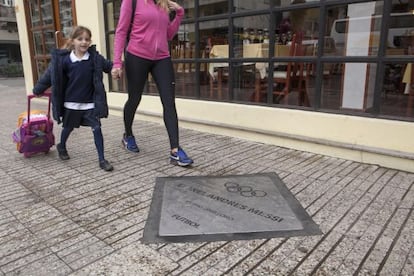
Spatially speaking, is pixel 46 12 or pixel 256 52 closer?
pixel 256 52

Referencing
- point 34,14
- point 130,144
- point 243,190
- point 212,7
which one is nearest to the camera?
point 243,190

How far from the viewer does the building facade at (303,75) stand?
135 inches

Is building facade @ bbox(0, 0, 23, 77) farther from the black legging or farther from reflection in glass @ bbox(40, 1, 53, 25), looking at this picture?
the black legging

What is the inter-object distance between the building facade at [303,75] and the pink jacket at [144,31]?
4.05ft

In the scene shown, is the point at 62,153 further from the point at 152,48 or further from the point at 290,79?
the point at 290,79

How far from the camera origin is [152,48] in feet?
11.9

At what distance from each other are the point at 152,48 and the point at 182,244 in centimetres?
219

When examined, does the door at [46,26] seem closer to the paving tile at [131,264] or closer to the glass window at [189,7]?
the glass window at [189,7]

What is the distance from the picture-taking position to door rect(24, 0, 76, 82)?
770 centimetres

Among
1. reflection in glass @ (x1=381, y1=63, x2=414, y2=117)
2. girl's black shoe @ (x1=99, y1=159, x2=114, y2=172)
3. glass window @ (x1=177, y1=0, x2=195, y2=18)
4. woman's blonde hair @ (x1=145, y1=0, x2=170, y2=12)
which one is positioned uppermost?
glass window @ (x1=177, y1=0, x2=195, y2=18)

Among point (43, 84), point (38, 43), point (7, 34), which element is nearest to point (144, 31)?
point (43, 84)

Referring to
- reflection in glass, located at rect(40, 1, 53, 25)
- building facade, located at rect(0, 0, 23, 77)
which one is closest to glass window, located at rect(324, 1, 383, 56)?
reflection in glass, located at rect(40, 1, 53, 25)

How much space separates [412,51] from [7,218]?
375 centimetres

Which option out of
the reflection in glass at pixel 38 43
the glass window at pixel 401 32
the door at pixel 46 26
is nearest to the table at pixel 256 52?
the glass window at pixel 401 32
